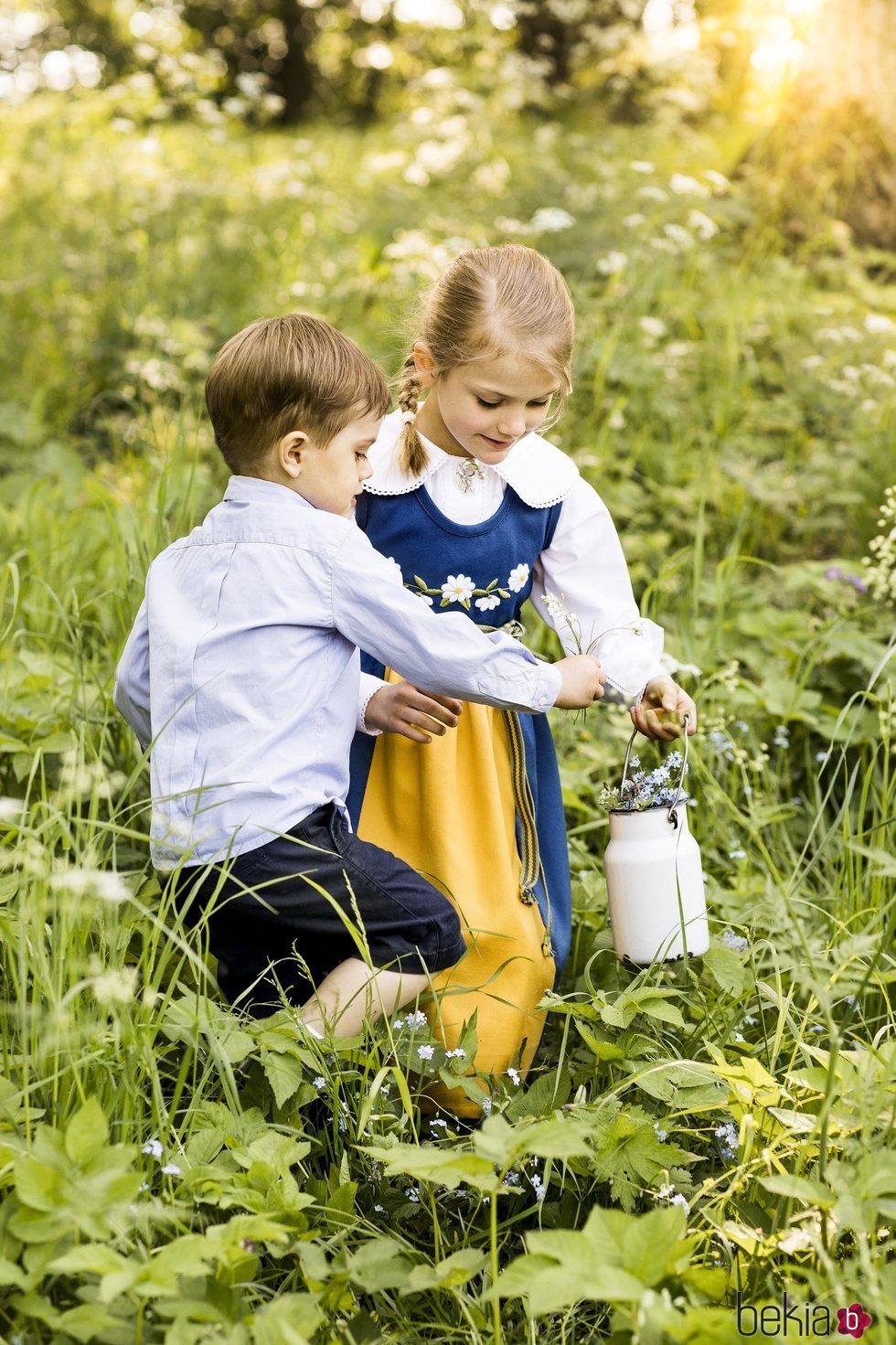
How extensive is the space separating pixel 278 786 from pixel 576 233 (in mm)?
3324

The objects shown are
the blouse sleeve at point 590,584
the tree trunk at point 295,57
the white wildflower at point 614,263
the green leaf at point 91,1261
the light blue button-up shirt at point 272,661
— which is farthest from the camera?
the tree trunk at point 295,57

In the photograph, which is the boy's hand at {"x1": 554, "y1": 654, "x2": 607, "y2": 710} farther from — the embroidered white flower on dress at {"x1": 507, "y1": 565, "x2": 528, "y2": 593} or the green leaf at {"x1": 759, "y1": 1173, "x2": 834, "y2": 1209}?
the green leaf at {"x1": 759, "y1": 1173, "x2": 834, "y2": 1209}

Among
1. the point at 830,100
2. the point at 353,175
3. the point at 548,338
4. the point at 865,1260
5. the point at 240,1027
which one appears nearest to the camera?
the point at 865,1260

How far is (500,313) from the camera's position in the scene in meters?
1.82

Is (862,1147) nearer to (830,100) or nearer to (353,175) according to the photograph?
(830,100)

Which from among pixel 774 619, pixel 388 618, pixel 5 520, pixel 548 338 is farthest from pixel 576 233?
pixel 388 618

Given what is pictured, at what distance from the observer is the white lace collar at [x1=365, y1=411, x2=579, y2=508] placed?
6.49ft

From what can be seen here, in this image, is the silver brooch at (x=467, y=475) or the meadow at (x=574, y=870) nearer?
the meadow at (x=574, y=870)

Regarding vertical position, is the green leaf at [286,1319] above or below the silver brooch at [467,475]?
below

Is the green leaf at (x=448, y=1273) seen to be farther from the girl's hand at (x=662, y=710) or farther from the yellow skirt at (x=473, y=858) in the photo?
the girl's hand at (x=662, y=710)

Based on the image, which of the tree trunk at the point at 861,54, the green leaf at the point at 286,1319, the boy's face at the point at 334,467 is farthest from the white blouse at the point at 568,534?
the tree trunk at the point at 861,54

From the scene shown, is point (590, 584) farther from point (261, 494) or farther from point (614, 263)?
point (614, 263)

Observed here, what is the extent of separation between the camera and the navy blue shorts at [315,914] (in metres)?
1.65

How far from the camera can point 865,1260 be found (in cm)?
110
